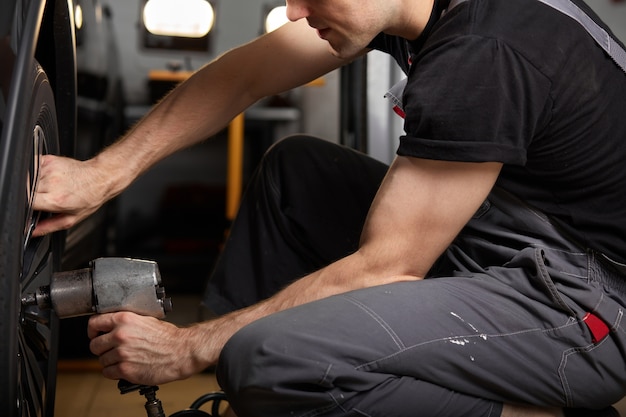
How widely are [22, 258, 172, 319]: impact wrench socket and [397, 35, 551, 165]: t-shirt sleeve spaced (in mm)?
424

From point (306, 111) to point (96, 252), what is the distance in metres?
2.06

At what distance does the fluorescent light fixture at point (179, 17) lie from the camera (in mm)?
3781

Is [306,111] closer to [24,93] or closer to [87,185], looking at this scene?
[87,185]

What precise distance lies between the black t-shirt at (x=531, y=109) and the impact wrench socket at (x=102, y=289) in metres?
0.43

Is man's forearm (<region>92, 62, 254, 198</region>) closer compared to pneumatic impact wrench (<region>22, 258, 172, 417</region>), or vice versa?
pneumatic impact wrench (<region>22, 258, 172, 417</region>)

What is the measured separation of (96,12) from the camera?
216cm

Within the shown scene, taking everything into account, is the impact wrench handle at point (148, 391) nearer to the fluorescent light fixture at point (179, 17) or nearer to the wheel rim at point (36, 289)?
the wheel rim at point (36, 289)

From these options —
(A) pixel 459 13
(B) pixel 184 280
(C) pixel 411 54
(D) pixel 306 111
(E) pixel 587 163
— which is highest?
(A) pixel 459 13

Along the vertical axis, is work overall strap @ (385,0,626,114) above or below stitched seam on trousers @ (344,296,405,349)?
above

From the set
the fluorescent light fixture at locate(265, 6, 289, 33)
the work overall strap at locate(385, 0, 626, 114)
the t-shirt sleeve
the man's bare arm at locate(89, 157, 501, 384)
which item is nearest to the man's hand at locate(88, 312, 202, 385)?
the man's bare arm at locate(89, 157, 501, 384)

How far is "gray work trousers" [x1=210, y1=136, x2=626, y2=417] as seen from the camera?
1194mm

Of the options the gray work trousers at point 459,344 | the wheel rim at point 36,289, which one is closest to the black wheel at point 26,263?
the wheel rim at point 36,289

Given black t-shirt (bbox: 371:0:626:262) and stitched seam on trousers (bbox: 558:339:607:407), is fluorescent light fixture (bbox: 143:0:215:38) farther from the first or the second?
stitched seam on trousers (bbox: 558:339:607:407)

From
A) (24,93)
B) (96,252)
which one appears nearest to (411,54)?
(24,93)
